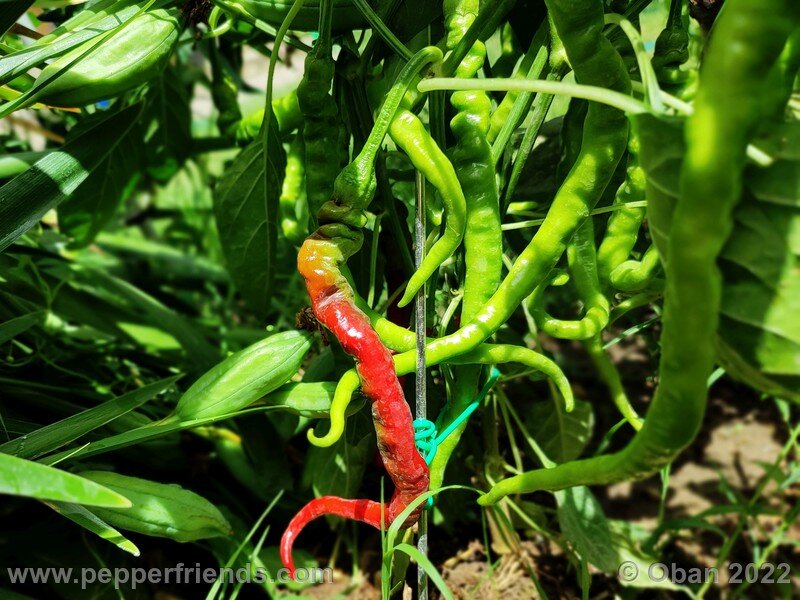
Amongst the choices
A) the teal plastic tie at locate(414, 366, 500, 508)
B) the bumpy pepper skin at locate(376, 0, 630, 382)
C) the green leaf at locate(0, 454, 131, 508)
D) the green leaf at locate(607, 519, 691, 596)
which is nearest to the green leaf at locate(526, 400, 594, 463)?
the green leaf at locate(607, 519, 691, 596)

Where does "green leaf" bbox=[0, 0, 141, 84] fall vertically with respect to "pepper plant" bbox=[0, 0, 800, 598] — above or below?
above

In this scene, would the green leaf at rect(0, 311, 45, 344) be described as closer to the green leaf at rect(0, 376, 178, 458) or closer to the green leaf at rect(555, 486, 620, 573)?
the green leaf at rect(0, 376, 178, 458)

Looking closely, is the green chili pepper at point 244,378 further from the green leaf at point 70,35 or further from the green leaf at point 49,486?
the green leaf at point 70,35

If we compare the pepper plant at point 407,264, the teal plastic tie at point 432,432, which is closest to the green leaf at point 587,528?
the pepper plant at point 407,264

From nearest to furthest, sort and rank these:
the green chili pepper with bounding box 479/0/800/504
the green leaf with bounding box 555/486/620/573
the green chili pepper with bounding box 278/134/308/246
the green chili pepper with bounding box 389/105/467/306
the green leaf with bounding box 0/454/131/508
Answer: the green chili pepper with bounding box 479/0/800/504 → the green leaf with bounding box 0/454/131/508 → the green chili pepper with bounding box 389/105/467/306 → the green chili pepper with bounding box 278/134/308/246 → the green leaf with bounding box 555/486/620/573

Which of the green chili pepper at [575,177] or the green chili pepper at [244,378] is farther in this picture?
the green chili pepper at [244,378]

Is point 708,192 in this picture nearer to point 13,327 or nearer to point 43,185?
point 43,185

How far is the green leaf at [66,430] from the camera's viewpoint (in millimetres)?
784

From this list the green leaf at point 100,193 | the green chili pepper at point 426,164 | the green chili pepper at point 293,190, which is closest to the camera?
the green chili pepper at point 426,164

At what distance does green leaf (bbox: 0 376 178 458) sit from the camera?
0.78 meters

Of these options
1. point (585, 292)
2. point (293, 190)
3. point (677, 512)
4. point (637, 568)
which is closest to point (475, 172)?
point (585, 292)

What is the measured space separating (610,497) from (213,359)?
2.81 feet

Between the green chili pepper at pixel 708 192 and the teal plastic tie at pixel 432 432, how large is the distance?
26 centimetres

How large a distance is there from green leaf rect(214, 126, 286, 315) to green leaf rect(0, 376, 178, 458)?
0.22m
